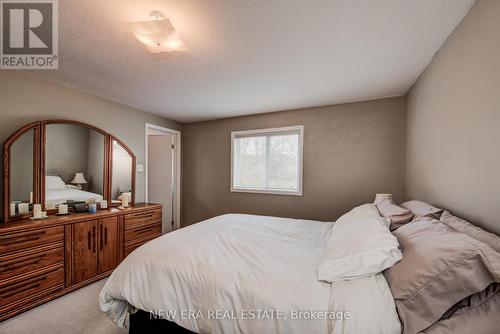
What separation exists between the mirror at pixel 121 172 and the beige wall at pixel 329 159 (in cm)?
133

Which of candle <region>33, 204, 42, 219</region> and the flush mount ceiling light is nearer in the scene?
the flush mount ceiling light

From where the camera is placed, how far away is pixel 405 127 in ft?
8.58

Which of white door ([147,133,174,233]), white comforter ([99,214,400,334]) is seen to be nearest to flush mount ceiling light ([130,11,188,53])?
white comforter ([99,214,400,334])

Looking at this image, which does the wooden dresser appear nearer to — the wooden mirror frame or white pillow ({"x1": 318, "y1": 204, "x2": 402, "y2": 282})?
the wooden mirror frame

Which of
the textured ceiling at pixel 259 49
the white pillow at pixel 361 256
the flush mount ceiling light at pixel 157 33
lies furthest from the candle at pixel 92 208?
the white pillow at pixel 361 256

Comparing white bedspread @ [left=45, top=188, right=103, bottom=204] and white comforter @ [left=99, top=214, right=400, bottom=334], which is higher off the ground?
white bedspread @ [left=45, top=188, right=103, bottom=204]

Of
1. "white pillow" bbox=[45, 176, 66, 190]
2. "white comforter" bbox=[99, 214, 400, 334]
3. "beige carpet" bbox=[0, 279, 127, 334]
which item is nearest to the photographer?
"white comforter" bbox=[99, 214, 400, 334]

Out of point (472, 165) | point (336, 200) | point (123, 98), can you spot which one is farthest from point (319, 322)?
point (123, 98)

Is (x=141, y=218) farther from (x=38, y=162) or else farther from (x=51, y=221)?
(x=38, y=162)

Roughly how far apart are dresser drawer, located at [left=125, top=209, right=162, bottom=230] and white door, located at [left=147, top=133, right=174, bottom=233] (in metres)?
1.08

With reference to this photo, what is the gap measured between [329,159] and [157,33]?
2.63m

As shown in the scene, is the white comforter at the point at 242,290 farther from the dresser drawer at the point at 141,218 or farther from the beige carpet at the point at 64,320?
the dresser drawer at the point at 141,218

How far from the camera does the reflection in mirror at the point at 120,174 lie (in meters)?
2.86

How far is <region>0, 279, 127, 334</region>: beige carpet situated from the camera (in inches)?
61.3
